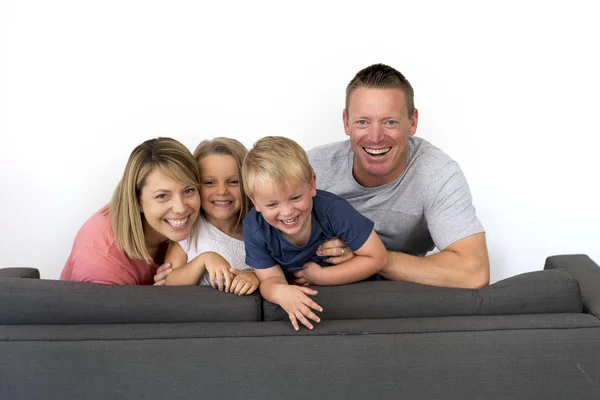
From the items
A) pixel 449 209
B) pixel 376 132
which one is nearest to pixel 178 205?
pixel 376 132

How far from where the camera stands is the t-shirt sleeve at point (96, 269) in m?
2.96

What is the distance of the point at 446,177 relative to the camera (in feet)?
10.3

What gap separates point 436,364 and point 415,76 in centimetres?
273

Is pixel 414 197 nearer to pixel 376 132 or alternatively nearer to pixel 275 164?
pixel 376 132

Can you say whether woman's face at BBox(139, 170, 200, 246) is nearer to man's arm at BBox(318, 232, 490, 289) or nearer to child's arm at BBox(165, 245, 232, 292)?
child's arm at BBox(165, 245, 232, 292)

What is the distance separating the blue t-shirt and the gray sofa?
44 cm

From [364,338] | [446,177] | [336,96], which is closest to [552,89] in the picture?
[336,96]

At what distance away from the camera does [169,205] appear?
298cm

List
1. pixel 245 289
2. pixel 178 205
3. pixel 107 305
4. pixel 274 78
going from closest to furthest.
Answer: pixel 107 305 → pixel 245 289 → pixel 178 205 → pixel 274 78

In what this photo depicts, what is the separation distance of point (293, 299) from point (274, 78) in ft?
8.41

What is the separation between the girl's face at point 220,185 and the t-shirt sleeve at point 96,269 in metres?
0.45

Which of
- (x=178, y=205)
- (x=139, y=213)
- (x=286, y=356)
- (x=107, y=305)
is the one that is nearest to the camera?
(x=286, y=356)

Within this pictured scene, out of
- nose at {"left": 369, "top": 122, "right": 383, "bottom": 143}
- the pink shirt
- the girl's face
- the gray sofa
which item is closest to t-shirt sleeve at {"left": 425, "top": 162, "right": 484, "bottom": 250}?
nose at {"left": 369, "top": 122, "right": 383, "bottom": 143}

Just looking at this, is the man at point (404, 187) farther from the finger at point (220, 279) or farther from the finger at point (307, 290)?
the finger at point (220, 279)
